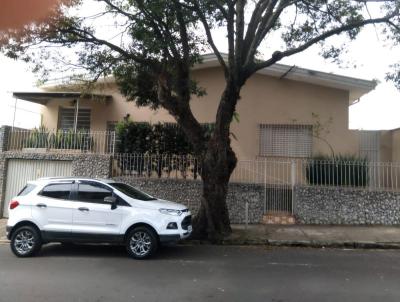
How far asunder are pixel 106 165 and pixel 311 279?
887 centimetres

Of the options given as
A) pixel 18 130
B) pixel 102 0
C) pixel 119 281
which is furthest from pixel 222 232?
pixel 18 130

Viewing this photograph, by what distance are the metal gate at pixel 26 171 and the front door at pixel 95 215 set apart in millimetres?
5729

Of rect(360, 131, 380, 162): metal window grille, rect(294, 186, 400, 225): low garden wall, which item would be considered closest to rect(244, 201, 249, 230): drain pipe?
rect(294, 186, 400, 225): low garden wall

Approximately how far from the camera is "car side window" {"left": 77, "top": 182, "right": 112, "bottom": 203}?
900 centimetres

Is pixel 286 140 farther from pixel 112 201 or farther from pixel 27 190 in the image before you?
pixel 27 190

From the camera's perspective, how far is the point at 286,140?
1603 cm

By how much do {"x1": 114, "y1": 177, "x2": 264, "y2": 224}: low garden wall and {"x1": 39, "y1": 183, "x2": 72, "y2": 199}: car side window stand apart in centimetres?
457

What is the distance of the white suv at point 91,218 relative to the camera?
861 cm

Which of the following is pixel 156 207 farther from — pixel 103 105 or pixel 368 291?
pixel 103 105

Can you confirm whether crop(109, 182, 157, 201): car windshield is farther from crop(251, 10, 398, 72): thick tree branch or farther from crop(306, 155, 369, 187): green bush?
crop(306, 155, 369, 187): green bush

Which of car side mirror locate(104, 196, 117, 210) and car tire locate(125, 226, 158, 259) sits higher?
car side mirror locate(104, 196, 117, 210)

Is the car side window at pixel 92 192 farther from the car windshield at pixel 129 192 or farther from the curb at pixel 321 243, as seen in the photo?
the curb at pixel 321 243

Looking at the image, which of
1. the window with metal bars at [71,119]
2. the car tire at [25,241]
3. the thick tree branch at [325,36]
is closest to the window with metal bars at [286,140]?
the thick tree branch at [325,36]

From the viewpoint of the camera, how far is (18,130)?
1518cm
